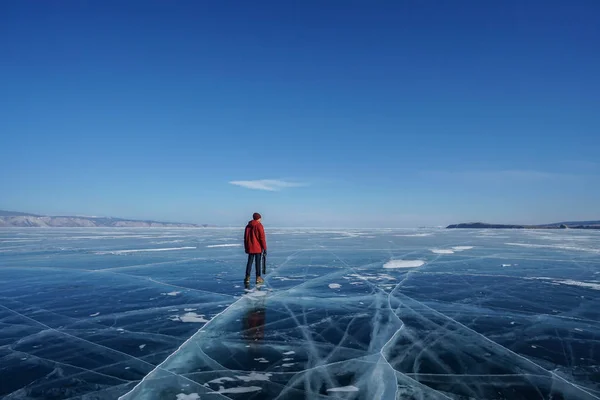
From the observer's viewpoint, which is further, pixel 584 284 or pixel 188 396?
pixel 584 284

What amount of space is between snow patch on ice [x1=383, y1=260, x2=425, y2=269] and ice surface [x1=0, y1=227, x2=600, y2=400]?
2.77 meters

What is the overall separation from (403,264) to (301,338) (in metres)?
8.95

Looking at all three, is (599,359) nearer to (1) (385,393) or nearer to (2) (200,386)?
(1) (385,393)

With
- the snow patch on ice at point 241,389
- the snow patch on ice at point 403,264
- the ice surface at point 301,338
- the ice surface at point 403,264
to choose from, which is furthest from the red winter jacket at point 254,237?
the ice surface at point 403,264

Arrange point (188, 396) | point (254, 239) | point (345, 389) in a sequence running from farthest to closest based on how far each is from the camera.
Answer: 1. point (254, 239)
2. point (345, 389)
3. point (188, 396)

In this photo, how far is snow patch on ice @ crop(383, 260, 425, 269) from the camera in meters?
12.5

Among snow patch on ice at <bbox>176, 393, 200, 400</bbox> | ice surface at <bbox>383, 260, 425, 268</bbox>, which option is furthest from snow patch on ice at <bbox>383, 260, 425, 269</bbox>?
snow patch on ice at <bbox>176, 393, 200, 400</bbox>

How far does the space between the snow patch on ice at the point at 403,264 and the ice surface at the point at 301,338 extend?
277 centimetres

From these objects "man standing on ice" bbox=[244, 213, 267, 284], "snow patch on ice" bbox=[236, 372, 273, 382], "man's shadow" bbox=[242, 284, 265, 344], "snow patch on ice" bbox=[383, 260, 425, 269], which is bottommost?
"snow patch on ice" bbox=[236, 372, 273, 382]

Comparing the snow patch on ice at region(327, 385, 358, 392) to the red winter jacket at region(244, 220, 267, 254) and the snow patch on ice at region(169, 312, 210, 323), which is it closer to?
the snow patch on ice at region(169, 312, 210, 323)

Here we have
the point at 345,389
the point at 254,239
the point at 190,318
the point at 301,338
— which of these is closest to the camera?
the point at 345,389

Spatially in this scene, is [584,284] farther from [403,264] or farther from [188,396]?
[188,396]

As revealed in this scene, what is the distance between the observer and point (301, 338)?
5.03m

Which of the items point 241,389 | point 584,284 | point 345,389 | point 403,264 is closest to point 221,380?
point 241,389
